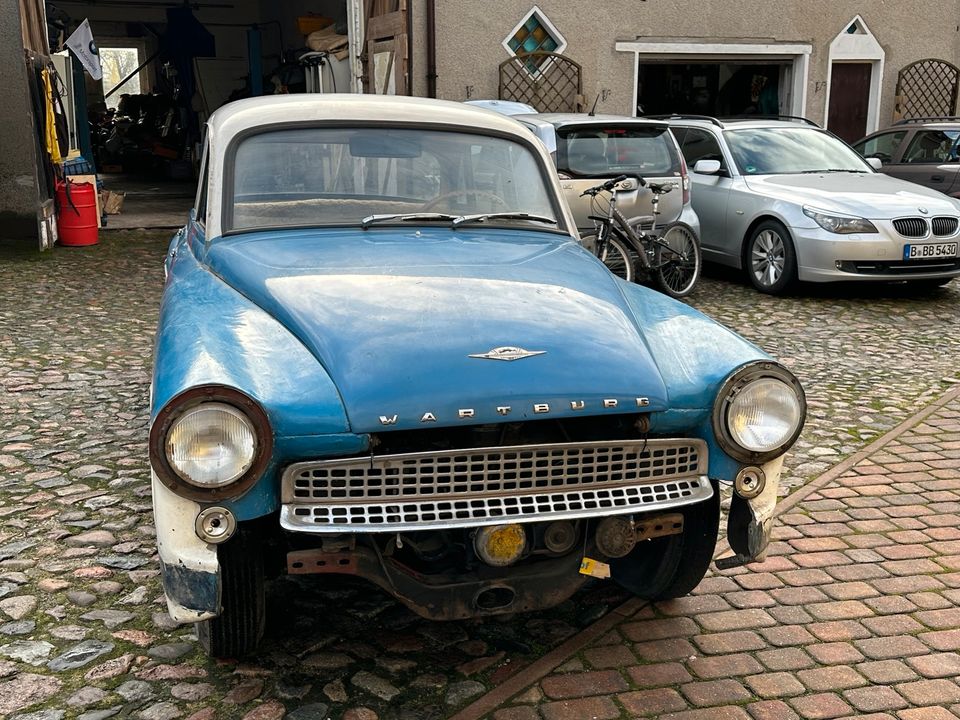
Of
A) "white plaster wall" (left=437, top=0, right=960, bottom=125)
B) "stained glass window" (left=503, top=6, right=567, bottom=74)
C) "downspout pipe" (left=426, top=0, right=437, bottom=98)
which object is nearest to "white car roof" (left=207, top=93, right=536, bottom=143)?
"downspout pipe" (left=426, top=0, right=437, bottom=98)

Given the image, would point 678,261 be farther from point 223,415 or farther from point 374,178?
point 223,415

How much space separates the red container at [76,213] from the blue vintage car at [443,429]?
893cm

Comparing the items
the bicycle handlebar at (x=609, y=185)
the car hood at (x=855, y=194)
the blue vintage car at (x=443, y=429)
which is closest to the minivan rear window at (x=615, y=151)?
the bicycle handlebar at (x=609, y=185)

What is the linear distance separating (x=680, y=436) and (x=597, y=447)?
0.34 meters

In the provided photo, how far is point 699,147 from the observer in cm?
1127

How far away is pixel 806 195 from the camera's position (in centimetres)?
980

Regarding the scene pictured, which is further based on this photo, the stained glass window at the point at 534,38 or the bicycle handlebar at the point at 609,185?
the stained glass window at the point at 534,38

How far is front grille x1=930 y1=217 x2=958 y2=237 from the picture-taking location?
30.9 feet

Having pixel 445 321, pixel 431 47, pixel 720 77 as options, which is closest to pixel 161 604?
pixel 445 321

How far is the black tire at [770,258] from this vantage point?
9.71 meters

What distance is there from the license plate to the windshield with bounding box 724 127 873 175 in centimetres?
172

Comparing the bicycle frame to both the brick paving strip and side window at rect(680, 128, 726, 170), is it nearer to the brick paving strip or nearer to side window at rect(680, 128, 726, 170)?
side window at rect(680, 128, 726, 170)

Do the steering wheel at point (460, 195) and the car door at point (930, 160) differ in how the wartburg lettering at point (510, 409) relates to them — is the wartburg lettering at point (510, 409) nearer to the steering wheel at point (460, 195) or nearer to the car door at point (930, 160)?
the steering wheel at point (460, 195)

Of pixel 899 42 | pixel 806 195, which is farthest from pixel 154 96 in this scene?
pixel 806 195
